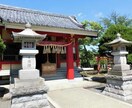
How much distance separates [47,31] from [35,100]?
607cm

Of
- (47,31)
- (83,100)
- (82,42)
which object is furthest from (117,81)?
(82,42)

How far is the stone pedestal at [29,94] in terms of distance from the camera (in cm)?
552

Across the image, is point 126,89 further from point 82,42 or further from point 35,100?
point 82,42

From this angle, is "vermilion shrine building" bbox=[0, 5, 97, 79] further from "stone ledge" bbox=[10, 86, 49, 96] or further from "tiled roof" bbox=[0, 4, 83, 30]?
"stone ledge" bbox=[10, 86, 49, 96]

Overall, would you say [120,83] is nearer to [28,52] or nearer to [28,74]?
[28,74]

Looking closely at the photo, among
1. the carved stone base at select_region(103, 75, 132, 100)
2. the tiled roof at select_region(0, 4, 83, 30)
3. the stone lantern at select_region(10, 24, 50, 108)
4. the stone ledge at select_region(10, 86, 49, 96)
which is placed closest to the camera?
the stone ledge at select_region(10, 86, 49, 96)

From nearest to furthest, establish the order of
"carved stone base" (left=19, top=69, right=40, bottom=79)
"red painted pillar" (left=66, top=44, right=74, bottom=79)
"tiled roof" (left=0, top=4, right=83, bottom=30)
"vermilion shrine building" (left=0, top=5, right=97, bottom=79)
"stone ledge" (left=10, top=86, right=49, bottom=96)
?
1. "stone ledge" (left=10, top=86, right=49, bottom=96)
2. "carved stone base" (left=19, top=69, right=40, bottom=79)
3. "vermilion shrine building" (left=0, top=5, right=97, bottom=79)
4. "red painted pillar" (left=66, top=44, right=74, bottom=79)
5. "tiled roof" (left=0, top=4, right=83, bottom=30)

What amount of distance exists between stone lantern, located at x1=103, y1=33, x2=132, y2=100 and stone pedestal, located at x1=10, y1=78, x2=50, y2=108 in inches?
147

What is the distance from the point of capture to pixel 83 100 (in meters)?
7.29

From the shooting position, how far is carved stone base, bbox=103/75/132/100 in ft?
24.5

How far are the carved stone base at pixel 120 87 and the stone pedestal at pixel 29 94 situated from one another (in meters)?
3.69

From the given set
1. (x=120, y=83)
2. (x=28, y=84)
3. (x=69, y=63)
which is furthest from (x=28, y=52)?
(x=69, y=63)

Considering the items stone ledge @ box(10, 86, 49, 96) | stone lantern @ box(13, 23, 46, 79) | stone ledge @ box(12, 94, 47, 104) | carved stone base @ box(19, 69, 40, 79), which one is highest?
stone lantern @ box(13, 23, 46, 79)

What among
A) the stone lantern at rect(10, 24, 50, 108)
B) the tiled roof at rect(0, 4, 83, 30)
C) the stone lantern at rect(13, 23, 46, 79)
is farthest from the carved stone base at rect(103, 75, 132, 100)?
the tiled roof at rect(0, 4, 83, 30)
